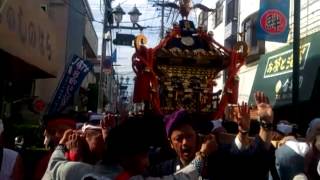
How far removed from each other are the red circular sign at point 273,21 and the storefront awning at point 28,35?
5669mm

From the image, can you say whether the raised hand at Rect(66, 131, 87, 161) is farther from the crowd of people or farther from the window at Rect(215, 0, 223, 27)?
the window at Rect(215, 0, 223, 27)

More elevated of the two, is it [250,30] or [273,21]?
[250,30]

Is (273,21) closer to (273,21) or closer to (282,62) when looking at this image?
(273,21)

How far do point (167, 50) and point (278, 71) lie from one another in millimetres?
7638

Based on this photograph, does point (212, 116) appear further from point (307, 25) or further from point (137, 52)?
point (307, 25)

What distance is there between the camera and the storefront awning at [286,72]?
551 inches

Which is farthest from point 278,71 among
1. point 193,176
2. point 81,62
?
point 193,176

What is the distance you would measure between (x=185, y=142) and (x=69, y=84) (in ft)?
25.4

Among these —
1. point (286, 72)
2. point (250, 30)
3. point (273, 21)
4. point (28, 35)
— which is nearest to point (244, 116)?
point (28, 35)

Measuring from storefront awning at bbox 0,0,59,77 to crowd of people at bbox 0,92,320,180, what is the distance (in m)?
4.38

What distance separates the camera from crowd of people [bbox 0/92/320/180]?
2994mm

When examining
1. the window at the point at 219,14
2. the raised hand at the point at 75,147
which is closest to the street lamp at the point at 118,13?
the window at the point at 219,14

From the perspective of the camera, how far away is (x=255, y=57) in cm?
2152

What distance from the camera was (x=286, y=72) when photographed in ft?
52.1
